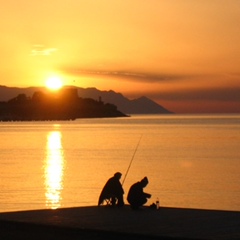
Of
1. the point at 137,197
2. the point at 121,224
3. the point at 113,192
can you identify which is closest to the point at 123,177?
the point at 113,192

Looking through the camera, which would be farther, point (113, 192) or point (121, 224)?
point (113, 192)

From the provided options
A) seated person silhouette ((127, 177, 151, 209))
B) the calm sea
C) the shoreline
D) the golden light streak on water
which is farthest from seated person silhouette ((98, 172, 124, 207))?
the golden light streak on water

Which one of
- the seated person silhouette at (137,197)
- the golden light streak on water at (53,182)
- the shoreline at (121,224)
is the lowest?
the shoreline at (121,224)

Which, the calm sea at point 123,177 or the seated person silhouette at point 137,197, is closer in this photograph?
the seated person silhouette at point 137,197

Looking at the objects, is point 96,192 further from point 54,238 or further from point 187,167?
point 54,238

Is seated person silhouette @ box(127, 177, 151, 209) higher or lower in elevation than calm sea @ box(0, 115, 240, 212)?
lower

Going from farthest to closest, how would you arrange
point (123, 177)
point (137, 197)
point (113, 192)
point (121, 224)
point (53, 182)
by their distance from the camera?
1. point (123, 177)
2. point (53, 182)
3. point (113, 192)
4. point (137, 197)
5. point (121, 224)

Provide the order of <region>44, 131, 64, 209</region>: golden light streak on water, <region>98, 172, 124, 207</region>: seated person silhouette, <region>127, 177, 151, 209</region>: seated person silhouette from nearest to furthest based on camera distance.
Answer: <region>127, 177, 151, 209</region>: seated person silhouette, <region>98, 172, 124, 207</region>: seated person silhouette, <region>44, 131, 64, 209</region>: golden light streak on water

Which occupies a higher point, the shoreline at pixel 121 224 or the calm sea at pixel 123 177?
the calm sea at pixel 123 177

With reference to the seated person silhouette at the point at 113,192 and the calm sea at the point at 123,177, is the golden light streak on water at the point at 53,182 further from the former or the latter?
the seated person silhouette at the point at 113,192

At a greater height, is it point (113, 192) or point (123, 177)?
point (123, 177)

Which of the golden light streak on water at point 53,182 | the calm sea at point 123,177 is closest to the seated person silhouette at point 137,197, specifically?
the calm sea at point 123,177

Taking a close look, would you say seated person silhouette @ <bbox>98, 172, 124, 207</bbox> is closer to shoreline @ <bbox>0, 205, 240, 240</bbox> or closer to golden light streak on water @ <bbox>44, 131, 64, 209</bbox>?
shoreline @ <bbox>0, 205, 240, 240</bbox>

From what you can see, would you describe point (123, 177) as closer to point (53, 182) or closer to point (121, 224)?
point (53, 182)
